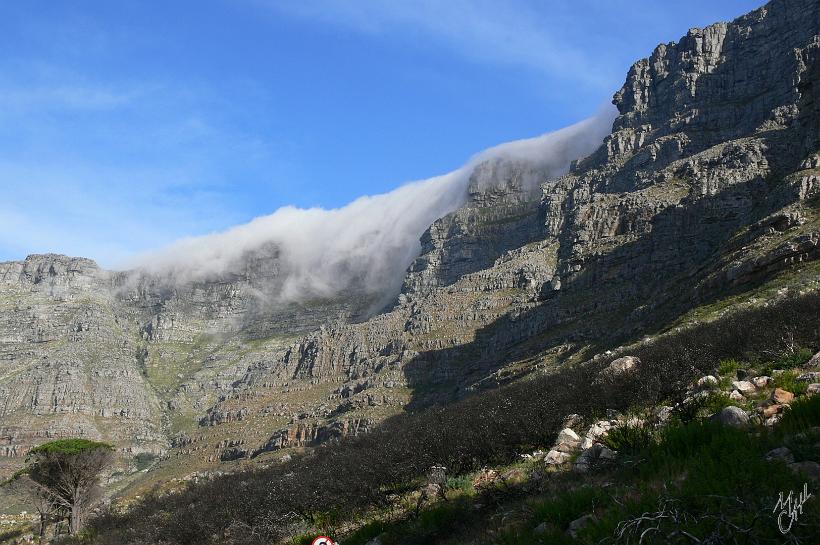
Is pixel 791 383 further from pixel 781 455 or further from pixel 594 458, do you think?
pixel 781 455

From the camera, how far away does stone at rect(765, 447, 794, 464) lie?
7324mm

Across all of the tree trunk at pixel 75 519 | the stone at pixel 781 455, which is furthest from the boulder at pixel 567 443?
the tree trunk at pixel 75 519

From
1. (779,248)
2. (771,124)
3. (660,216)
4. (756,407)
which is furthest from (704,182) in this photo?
(756,407)

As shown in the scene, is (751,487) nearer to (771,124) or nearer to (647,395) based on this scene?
(647,395)

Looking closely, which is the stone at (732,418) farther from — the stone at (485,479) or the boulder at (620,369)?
the boulder at (620,369)

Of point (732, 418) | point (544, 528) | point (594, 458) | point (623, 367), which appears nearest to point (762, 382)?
point (732, 418)

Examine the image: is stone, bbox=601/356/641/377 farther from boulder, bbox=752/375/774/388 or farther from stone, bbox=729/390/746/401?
stone, bbox=729/390/746/401

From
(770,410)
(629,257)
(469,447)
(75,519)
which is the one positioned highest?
(629,257)

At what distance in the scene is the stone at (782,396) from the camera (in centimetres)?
1031

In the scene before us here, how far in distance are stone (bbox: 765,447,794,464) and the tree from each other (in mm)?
52041

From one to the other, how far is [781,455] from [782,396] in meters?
3.59

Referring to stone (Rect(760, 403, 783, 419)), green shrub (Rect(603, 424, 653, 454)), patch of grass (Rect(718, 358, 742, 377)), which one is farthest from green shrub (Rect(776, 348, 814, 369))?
green shrub (Rect(603, 424, 653, 454))

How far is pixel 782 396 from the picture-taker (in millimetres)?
10547
